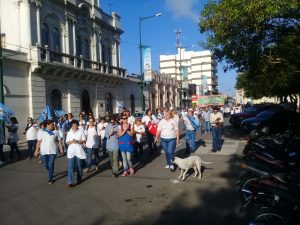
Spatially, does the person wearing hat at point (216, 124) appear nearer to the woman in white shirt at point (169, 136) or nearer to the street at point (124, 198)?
the street at point (124, 198)

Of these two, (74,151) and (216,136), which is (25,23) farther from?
(74,151)

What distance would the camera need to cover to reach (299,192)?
190 inches

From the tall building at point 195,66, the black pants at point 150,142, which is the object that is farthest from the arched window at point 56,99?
the tall building at point 195,66

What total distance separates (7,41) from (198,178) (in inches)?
793

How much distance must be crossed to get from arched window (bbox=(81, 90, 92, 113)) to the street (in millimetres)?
19632

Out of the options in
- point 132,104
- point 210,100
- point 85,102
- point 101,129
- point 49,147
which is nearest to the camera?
point 49,147

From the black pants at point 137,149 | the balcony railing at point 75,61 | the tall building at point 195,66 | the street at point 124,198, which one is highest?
the tall building at point 195,66

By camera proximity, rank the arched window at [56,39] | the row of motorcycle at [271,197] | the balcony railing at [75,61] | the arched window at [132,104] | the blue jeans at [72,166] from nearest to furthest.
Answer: the row of motorcycle at [271,197], the blue jeans at [72,166], the balcony railing at [75,61], the arched window at [56,39], the arched window at [132,104]

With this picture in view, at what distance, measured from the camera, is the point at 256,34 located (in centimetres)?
1355

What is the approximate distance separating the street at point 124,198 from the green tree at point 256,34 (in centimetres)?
473

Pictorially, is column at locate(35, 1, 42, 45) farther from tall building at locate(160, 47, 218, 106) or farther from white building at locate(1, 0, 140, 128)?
tall building at locate(160, 47, 218, 106)

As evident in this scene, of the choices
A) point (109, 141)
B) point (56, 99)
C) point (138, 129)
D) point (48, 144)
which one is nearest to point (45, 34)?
point (56, 99)

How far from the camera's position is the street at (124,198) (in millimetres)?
6215

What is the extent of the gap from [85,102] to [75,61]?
13.1ft
